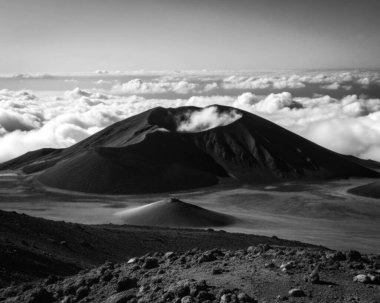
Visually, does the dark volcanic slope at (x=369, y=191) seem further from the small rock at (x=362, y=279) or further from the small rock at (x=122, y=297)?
the small rock at (x=122, y=297)

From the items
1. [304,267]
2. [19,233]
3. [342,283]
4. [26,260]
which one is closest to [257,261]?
[304,267]

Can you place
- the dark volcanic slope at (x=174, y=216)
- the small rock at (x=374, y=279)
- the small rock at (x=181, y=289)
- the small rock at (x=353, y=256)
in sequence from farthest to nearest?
the dark volcanic slope at (x=174, y=216) → the small rock at (x=353, y=256) → the small rock at (x=374, y=279) → the small rock at (x=181, y=289)

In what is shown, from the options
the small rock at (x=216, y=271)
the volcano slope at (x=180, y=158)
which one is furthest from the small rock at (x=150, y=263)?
the volcano slope at (x=180, y=158)

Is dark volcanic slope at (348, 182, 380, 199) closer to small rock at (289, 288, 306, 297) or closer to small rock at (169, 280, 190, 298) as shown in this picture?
small rock at (289, 288, 306, 297)

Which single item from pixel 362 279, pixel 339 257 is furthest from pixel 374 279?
pixel 339 257

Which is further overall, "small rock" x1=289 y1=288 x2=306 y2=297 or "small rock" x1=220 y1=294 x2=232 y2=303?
"small rock" x1=289 y1=288 x2=306 y2=297

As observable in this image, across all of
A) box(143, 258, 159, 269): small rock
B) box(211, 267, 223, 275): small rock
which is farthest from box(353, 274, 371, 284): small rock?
box(143, 258, 159, 269): small rock

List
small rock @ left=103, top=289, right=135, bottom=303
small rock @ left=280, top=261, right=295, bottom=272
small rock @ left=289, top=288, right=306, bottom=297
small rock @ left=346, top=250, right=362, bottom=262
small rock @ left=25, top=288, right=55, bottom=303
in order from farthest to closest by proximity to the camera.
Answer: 1. small rock @ left=25, top=288, right=55, bottom=303
2. small rock @ left=346, top=250, right=362, bottom=262
3. small rock @ left=280, top=261, right=295, bottom=272
4. small rock @ left=103, top=289, right=135, bottom=303
5. small rock @ left=289, top=288, right=306, bottom=297
